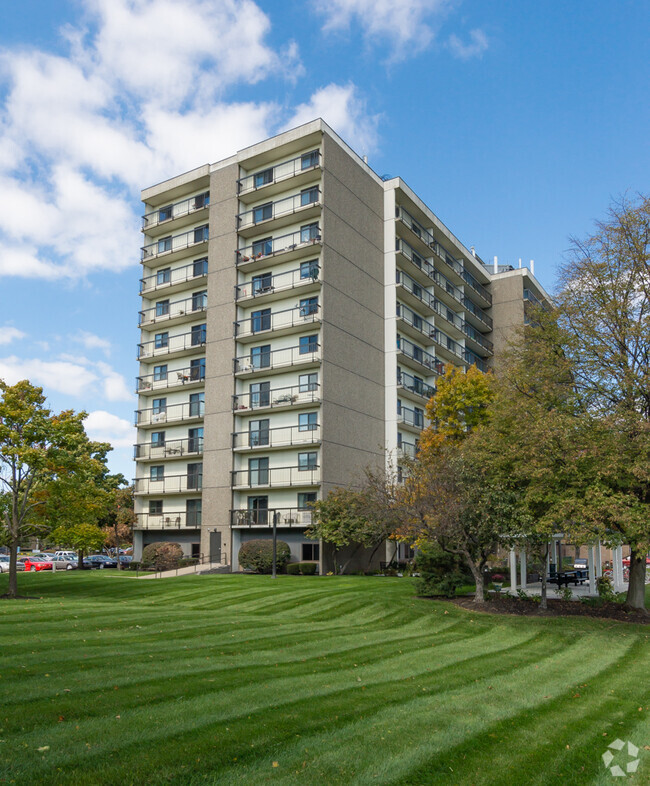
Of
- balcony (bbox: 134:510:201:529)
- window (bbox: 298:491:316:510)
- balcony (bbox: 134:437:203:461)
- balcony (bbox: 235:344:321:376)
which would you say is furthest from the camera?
balcony (bbox: 134:437:203:461)

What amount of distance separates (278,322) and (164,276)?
13.3m

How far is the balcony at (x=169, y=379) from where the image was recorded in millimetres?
49531

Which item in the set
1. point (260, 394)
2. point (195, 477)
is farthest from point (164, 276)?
point (195, 477)

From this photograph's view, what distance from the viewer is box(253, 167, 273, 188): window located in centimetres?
4812

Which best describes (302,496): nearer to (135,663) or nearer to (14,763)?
(135,663)

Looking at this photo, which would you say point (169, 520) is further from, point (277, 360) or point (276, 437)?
point (277, 360)

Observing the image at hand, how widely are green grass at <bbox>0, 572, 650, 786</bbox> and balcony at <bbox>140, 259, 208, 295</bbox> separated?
114 feet

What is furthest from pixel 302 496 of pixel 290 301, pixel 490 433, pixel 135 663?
pixel 135 663

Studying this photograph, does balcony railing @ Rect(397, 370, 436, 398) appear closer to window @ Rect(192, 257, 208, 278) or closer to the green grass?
window @ Rect(192, 257, 208, 278)

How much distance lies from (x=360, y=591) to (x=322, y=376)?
1718cm

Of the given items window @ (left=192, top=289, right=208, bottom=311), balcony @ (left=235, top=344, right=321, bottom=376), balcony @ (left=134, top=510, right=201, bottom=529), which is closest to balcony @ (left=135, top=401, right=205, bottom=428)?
balcony @ (left=235, top=344, right=321, bottom=376)

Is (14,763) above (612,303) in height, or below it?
below

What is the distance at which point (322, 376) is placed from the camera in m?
42.5

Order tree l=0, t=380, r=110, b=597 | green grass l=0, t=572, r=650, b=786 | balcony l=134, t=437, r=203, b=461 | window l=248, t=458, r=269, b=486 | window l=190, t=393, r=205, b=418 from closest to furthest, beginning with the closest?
1. green grass l=0, t=572, r=650, b=786
2. tree l=0, t=380, r=110, b=597
3. window l=248, t=458, r=269, b=486
4. balcony l=134, t=437, r=203, b=461
5. window l=190, t=393, r=205, b=418
